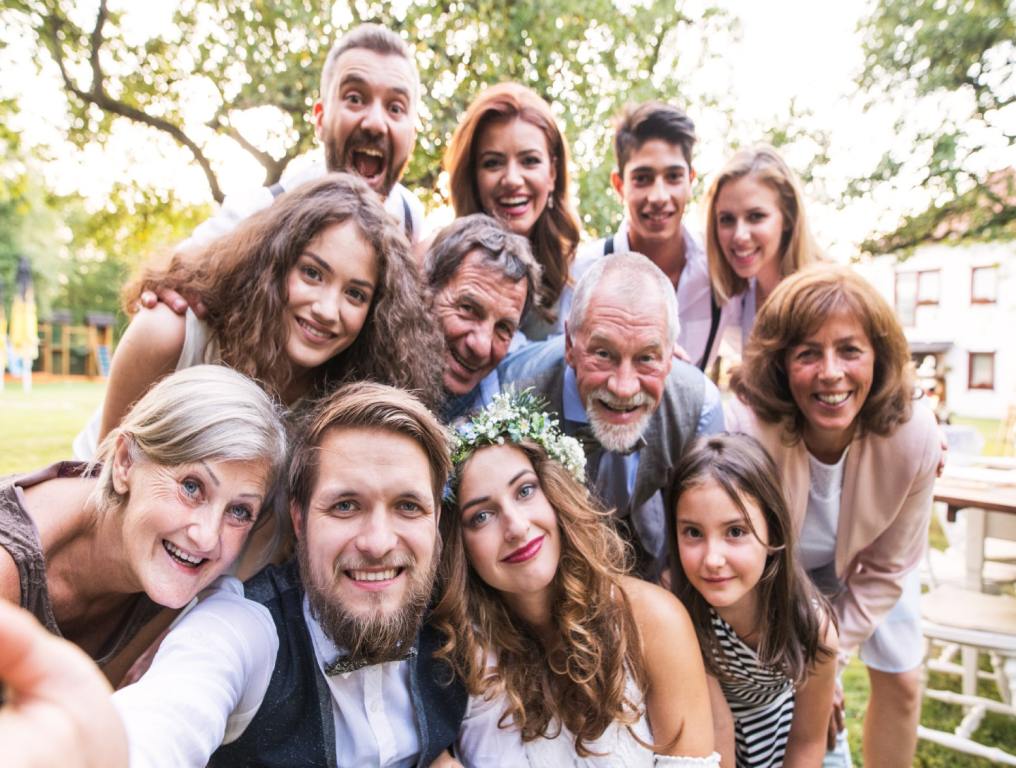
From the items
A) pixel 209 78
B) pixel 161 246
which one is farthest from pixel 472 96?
pixel 161 246

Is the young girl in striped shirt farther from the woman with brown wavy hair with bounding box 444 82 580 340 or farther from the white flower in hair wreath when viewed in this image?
the woman with brown wavy hair with bounding box 444 82 580 340

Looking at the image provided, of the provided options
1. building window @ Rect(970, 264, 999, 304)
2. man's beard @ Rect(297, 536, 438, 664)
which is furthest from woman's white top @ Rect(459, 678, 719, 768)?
building window @ Rect(970, 264, 999, 304)

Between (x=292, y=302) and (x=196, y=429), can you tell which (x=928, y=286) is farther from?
(x=196, y=429)

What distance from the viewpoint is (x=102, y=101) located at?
8.18 metres

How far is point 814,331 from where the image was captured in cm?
334

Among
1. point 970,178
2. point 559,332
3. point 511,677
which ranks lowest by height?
point 511,677

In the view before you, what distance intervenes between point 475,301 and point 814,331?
1583 mm

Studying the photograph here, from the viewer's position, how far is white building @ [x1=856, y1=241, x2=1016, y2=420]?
32.1 meters

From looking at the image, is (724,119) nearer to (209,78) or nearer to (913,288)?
(209,78)

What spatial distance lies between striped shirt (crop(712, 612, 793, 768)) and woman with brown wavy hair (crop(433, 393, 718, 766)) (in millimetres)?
399

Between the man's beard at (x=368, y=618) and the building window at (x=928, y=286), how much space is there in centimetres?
3735

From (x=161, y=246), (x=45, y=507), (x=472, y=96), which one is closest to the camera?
(x=45, y=507)

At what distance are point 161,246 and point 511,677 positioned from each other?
2486mm

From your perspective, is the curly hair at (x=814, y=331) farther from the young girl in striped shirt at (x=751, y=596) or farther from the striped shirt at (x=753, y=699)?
the striped shirt at (x=753, y=699)
